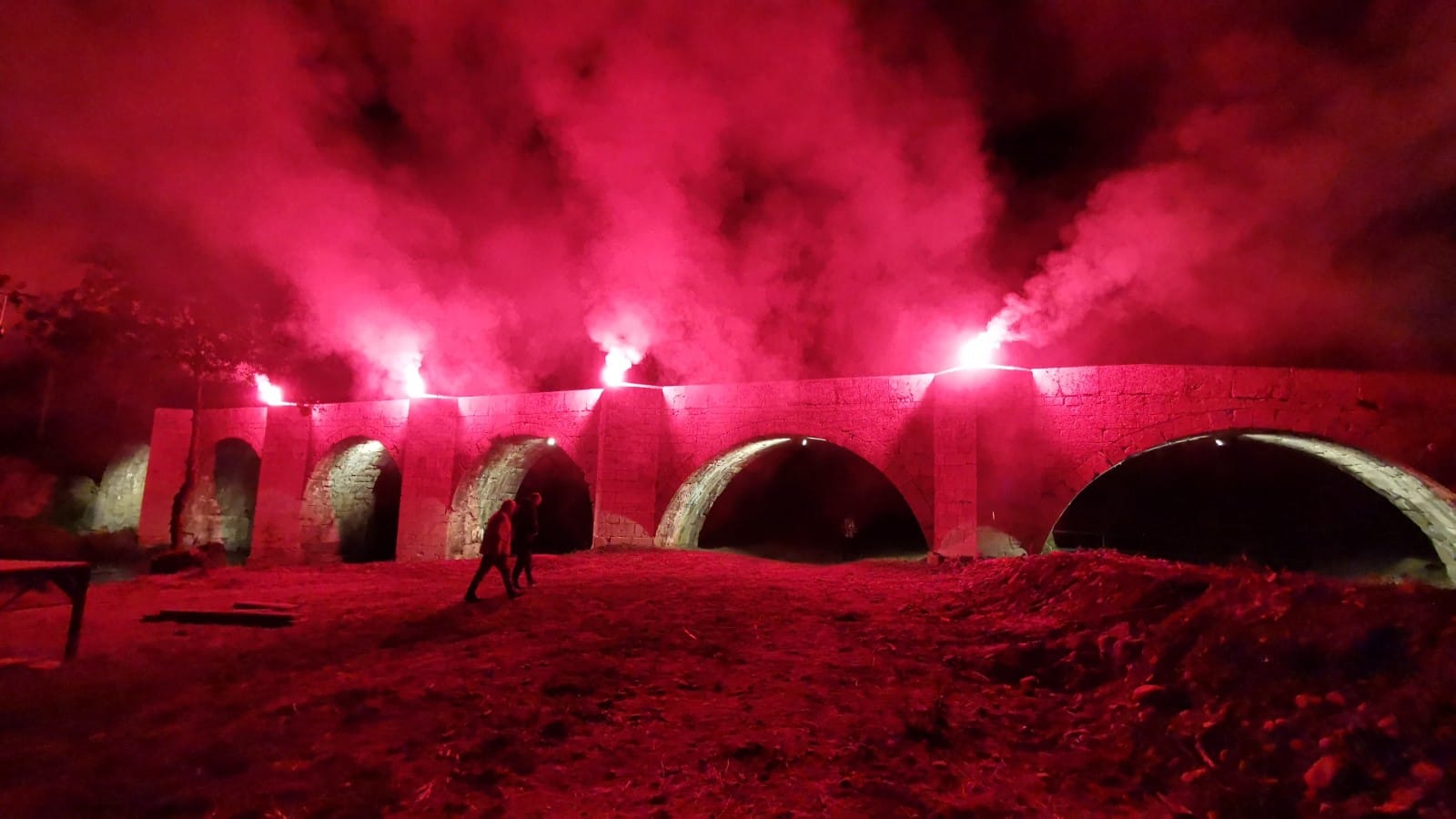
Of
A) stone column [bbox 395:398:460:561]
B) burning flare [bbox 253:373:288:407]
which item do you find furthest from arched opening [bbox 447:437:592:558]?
burning flare [bbox 253:373:288:407]

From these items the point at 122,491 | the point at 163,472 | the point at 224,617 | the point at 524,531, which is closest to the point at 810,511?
the point at 524,531

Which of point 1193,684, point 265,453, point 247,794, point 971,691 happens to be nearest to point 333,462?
point 265,453

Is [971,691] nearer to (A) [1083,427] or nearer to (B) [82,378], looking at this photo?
(A) [1083,427]

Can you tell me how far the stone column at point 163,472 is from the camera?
1981 cm

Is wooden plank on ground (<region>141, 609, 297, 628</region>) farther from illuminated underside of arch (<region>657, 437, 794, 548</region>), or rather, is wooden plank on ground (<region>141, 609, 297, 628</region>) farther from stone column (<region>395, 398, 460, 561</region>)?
stone column (<region>395, 398, 460, 561</region>)

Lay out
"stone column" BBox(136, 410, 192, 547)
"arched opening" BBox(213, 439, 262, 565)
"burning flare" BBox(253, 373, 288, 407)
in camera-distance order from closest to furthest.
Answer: "stone column" BBox(136, 410, 192, 547) → "burning flare" BBox(253, 373, 288, 407) → "arched opening" BBox(213, 439, 262, 565)


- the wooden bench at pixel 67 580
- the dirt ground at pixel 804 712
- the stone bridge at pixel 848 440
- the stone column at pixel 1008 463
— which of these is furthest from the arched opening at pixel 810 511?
the wooden bench at pixel 67 580

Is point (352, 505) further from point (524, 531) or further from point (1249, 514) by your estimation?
point (1249, 514)

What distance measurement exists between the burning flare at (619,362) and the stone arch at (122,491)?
2040 centimetres

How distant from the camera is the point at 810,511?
19.0m

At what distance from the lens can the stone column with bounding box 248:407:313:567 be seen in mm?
17984

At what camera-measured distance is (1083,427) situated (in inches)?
412

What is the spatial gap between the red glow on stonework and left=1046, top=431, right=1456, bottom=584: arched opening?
9234mm

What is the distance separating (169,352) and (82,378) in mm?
14494
